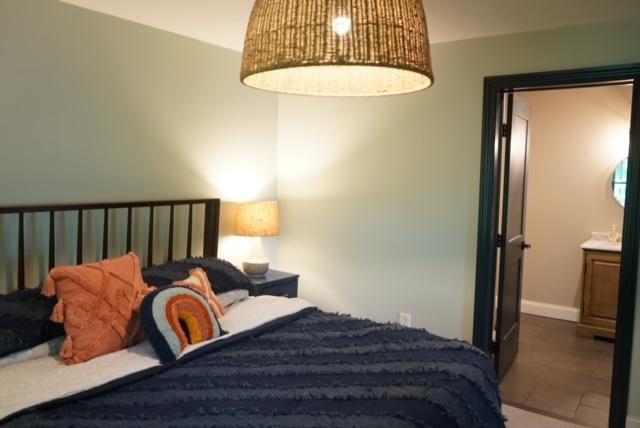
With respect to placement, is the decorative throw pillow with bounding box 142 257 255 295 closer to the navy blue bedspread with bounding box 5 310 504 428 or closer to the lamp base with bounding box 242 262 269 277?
the lamp base with bounding box 242 262 269 277

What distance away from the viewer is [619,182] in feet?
15.6

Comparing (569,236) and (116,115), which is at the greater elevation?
(116,115)

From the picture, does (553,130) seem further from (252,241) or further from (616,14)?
(252,241)

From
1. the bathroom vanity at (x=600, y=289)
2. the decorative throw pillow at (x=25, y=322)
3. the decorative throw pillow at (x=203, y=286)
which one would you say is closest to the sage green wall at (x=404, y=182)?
the decorative throw pillow at (x=203, y=286)

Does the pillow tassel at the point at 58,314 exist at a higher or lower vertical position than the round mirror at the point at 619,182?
lower

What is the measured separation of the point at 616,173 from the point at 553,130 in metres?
0.68

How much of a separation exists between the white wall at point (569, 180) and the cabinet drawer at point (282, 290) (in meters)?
2.75

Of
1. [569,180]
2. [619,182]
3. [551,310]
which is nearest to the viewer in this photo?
[619,182]

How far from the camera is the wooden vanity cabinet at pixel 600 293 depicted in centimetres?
443

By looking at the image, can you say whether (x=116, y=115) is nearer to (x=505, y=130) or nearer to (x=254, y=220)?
(x=254, y=220)

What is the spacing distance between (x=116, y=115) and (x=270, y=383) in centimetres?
184

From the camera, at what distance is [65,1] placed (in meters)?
2.60

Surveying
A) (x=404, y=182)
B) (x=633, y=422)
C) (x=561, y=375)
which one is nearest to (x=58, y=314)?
(x=404, y=182)

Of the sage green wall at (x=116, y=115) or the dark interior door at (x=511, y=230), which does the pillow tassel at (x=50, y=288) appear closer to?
the sage green wall at (x=116, y=115)
